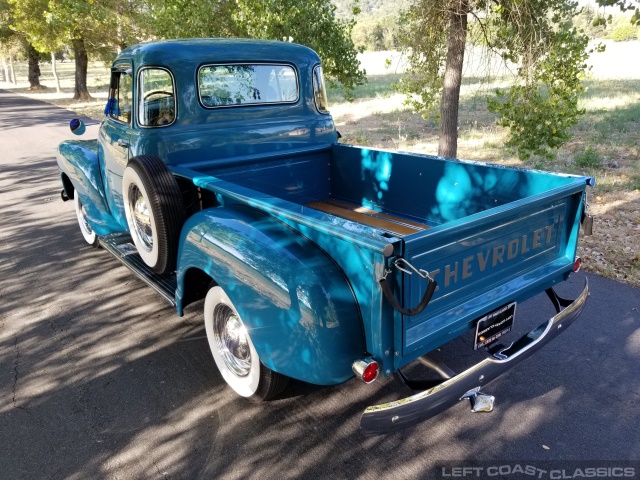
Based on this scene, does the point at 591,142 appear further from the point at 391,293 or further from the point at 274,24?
the point at 391,293

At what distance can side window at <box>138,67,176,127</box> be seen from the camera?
11.9 ft

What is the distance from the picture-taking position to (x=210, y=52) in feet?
12.2

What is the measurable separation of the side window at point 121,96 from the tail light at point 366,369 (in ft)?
8.97

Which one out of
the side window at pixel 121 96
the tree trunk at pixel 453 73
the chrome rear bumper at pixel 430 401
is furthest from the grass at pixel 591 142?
the side window at pixel 121 96

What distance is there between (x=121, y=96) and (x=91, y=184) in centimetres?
89

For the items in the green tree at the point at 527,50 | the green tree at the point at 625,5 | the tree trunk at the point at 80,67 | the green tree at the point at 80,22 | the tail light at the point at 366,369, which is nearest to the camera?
the tail light at the point at 366,369

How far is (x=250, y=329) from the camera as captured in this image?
2.43 m

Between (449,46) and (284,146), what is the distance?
321 centimetres

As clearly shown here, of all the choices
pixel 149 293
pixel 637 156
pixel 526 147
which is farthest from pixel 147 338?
pixel 637 156

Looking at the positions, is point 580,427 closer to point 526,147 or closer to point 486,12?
point 526,147

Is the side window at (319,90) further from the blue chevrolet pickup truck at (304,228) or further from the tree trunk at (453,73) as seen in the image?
the tree trunk at (453,73)

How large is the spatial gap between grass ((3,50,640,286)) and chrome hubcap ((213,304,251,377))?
333 cm

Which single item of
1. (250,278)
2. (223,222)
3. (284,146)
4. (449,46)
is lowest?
(250,278)

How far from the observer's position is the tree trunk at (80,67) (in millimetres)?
20281
